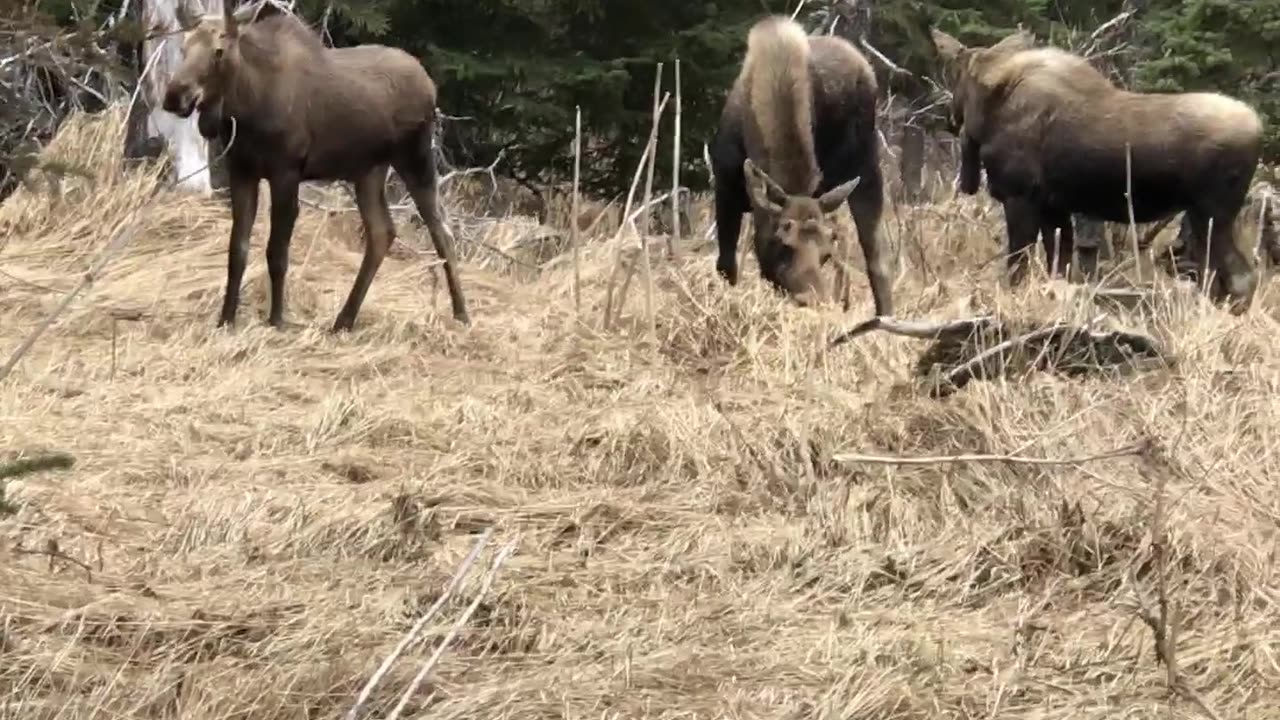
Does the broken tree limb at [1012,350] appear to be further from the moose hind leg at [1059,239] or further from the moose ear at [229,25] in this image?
the moose ear at [229,25]

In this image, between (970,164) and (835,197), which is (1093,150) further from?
(835,197)

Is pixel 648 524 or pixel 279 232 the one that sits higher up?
pixel 648 524

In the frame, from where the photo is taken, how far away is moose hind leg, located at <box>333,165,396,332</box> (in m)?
8.52

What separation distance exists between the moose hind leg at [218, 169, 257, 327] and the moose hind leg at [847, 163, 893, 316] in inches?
134

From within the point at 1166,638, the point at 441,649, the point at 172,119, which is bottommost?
the point at 172,119

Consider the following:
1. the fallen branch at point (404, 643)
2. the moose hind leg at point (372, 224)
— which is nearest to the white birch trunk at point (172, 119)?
the moose hind leg at point (372, 224)

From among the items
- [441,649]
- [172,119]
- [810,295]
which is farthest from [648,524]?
[172,119]

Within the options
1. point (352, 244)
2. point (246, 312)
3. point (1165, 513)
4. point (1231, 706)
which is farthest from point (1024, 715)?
point (352, 244)

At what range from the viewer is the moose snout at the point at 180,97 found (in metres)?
7.46

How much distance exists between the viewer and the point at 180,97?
A: 7.46 meters

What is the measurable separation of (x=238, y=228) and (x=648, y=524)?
12.4 feet

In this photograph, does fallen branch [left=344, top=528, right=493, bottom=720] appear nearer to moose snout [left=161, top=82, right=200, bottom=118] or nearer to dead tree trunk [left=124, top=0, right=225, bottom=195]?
moose snout [left=161, top=82, right=200, bottom=118]

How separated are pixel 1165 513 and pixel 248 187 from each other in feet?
16.5

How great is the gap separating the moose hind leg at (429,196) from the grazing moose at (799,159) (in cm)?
153
